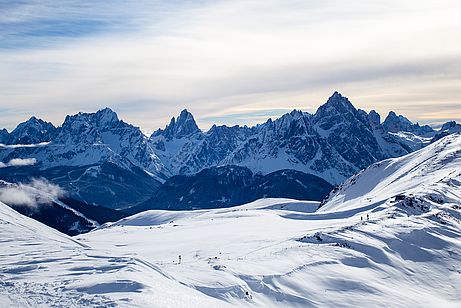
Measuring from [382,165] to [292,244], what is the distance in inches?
4207

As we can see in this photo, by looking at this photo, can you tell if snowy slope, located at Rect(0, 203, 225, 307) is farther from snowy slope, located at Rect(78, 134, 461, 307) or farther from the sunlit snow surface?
snowy slope, located at Rect(78, 134, 461, 307)

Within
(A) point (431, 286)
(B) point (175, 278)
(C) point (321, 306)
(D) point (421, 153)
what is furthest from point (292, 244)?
(D) point (421, 153)

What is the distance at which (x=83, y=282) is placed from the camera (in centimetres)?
2952

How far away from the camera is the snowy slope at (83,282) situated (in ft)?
86.8

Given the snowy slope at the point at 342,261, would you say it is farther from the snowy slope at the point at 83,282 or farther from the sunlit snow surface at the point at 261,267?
the snowy slope at the point at 83,282

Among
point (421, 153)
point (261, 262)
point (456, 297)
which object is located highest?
point (421, 153)

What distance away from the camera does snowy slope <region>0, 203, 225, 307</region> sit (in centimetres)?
2647

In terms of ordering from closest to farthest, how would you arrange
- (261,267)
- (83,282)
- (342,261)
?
(83,282) < (261,267) < (342,261)

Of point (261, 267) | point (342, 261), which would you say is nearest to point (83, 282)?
point (261, 267)

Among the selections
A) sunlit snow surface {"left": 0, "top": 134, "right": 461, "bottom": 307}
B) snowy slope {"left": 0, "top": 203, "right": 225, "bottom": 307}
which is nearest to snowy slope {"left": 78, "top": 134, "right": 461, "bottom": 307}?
sunlit snow surface {"left": 0, "top": 134, "right": 461, "bottom": 307}

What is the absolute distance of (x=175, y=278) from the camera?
1348 inches

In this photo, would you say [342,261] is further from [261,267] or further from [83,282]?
[83,282]

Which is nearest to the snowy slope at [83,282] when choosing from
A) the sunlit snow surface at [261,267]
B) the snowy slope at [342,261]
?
the sunlit snow surface at [261,267]

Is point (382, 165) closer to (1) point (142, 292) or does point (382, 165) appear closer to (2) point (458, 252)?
(2) point (458, 252)
